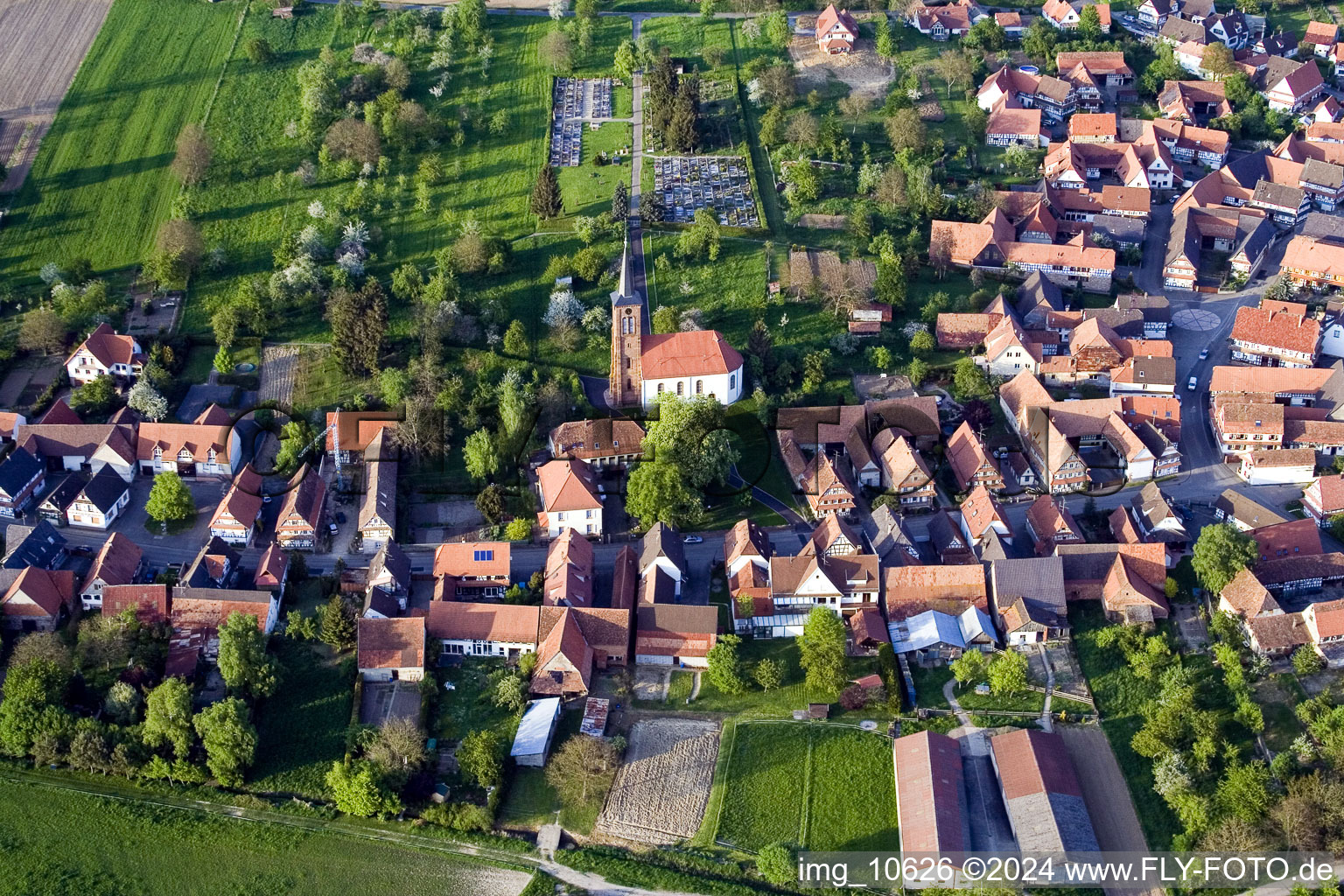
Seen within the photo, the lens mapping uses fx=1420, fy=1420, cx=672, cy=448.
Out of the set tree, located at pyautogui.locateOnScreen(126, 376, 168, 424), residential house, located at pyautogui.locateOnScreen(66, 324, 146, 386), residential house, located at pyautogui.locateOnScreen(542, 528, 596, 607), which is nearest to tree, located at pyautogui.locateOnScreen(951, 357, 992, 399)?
residential house, located at pyautogui.locateOnScreen(542, 528, 596, 607)

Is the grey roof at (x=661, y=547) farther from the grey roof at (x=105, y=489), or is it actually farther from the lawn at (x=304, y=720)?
the grey roof at (x=105, y=489)

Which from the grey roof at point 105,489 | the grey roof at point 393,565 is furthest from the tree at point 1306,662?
the grey roof at point 105,489

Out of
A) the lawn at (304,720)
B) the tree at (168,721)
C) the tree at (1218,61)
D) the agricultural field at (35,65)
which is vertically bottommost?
the tree at (1218,61)

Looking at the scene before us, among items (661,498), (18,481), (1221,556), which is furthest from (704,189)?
(18,481)

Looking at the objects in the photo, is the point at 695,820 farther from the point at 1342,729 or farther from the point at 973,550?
the point at 1342,729

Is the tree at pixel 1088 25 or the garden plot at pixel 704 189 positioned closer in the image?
the garden plot at pixel 704 189

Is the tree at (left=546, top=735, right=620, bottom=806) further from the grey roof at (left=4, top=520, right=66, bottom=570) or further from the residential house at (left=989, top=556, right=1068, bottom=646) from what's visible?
the grey roof at (left=4, top=520, right=66, bottom=570)
